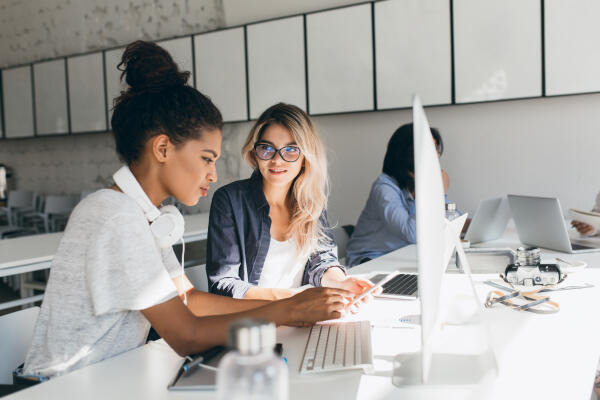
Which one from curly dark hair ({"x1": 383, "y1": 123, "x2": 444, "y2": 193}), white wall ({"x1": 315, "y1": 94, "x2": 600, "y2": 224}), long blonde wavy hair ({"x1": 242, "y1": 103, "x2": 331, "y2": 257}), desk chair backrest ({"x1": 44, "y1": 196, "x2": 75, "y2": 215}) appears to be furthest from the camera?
desk chair backrest ({"x1": 44, "y1": 196, "x2": 75, "y2": 215})

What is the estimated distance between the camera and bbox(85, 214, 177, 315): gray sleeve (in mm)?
1056

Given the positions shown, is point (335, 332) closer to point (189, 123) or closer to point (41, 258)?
point (189, 123)

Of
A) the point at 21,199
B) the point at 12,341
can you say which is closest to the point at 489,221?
the point at 12,341

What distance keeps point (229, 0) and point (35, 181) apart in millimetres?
3899

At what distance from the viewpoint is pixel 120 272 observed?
1061mm

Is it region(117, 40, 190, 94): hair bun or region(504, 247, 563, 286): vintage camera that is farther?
region(504, 247, 563, 286): vintage camera

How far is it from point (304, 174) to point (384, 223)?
0.95 meters

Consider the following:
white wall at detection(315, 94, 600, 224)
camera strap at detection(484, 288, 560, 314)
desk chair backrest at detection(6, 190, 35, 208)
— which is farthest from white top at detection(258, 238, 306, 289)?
desk chair backrest at detection(6, 190, 35, 208)

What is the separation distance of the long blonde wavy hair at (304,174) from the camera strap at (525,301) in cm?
72

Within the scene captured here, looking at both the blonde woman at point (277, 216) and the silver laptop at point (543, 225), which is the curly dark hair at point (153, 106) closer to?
the blonde woman at point (277, 216)

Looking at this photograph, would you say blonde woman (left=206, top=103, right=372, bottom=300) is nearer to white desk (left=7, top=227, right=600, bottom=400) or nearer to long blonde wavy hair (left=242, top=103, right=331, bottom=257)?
long blonde wavy hair (left=242, top=103, right=331, bottom=257)

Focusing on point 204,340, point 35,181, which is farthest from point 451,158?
point 35,181

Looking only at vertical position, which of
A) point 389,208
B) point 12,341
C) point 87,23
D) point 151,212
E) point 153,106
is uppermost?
point 87,23

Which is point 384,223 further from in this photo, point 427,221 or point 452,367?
point 427,221
